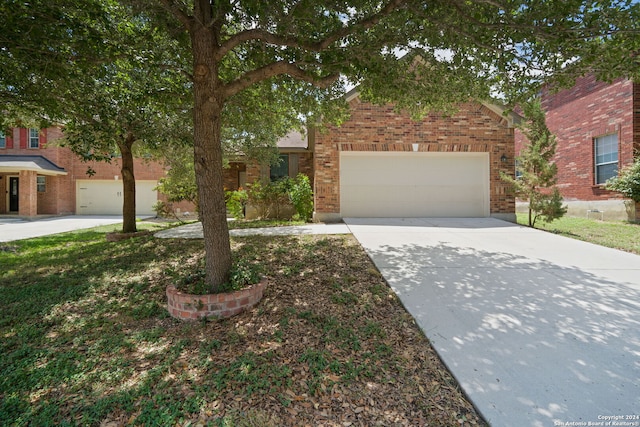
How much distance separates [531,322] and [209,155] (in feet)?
13.7

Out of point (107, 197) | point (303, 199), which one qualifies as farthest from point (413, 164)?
point (107, 197)

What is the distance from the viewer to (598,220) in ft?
37.4

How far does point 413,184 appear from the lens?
10.8 m

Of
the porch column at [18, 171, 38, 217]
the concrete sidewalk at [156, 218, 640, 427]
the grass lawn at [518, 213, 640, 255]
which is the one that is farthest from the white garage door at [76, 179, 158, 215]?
the grass lawn at [518, 213, 640, 255]

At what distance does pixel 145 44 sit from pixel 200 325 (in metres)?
4.64

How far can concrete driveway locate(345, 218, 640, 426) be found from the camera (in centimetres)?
215

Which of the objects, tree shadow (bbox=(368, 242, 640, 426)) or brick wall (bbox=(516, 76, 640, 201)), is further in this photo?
brick wall (bbox=(516, 76, 640, 201))

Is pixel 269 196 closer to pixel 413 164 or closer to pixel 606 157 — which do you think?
pixel 413 164

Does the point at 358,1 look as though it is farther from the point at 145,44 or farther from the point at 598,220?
the point at 598,220

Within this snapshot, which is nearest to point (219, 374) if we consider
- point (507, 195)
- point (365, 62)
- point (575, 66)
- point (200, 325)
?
point (200, 325)

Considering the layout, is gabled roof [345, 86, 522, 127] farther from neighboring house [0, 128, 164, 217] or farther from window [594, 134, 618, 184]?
neighboring house [0, 128, 164, 217]

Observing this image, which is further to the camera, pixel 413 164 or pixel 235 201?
pixel 235 201

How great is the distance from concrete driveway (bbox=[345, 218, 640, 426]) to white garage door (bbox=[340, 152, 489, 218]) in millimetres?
4488

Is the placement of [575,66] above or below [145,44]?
below
